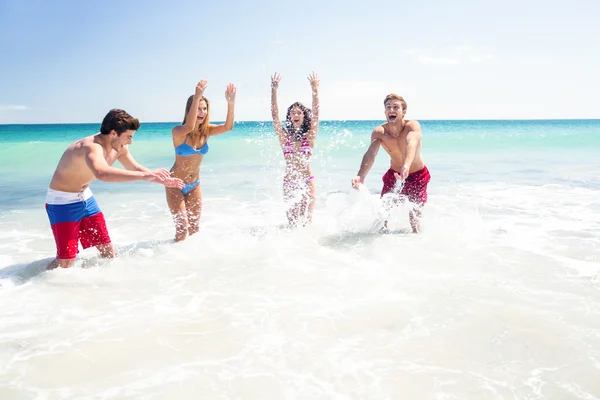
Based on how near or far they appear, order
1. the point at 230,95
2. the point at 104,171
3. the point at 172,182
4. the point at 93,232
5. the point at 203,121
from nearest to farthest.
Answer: the point at 104,171 → the point at 172,182 → the point at 93,232 → the point at 203,121 → the point at 230,95

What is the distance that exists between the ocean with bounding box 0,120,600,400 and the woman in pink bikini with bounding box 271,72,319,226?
0.50 metres

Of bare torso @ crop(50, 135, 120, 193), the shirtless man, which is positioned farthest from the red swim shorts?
bare torso @ crop(50, 135, 120, 193)

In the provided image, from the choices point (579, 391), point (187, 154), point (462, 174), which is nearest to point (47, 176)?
point (187, 154)

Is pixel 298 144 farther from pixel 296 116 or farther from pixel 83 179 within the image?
pixel 83 179

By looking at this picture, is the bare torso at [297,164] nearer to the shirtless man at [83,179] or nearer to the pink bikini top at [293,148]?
the pink bikini top at [293,148]

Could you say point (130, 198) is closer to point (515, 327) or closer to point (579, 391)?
point (515, 327)

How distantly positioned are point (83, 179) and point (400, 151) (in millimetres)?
3772

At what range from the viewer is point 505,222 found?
702cm

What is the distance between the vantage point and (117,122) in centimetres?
428

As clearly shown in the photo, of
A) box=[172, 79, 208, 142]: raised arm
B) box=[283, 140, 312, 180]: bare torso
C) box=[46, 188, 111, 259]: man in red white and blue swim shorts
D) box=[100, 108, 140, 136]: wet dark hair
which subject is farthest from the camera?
box=[283, 140, 312, 180]: bare torso

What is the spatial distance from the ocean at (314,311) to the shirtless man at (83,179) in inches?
14.8

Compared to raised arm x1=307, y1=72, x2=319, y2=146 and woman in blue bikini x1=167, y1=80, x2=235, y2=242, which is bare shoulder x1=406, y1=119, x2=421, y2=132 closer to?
raised arm x1=307, y1=72, x2=319, y2=146

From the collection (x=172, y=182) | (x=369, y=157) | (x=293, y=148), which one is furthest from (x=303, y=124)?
(x=172, y=182)

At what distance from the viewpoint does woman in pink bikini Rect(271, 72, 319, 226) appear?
587 centimetres
